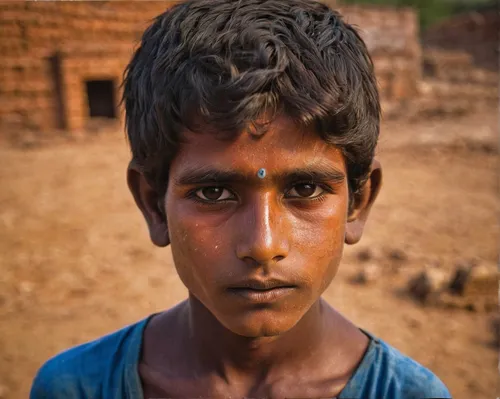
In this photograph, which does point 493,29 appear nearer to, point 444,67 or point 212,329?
point 444,67

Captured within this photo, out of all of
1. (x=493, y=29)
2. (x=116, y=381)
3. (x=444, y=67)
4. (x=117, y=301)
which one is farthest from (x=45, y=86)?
(x=493, y=29)

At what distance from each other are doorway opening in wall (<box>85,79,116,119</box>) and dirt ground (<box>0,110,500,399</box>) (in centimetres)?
414

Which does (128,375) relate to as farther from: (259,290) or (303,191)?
(303,191)

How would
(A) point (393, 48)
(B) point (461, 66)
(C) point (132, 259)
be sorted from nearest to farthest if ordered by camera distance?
(C) point (132, 259) < (A) point (393, 48) < (B) point (461, 66)

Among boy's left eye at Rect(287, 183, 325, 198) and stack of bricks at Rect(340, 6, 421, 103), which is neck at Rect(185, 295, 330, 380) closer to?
boy's left eye at Rect(287, 183, 325, 198)

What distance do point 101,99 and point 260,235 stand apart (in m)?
14.1

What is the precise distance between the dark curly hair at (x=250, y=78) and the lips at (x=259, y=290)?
0.38m

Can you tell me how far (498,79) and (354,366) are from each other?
24.7 m

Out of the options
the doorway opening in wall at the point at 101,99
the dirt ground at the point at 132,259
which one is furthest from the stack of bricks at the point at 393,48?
the doorway opening in wall at the point at 101,99

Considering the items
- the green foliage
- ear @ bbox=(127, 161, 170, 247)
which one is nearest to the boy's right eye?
ear @ bbox=(127, 161, 170, 247)

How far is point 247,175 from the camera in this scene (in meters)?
1.17

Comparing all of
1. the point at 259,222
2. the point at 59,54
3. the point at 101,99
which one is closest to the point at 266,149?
the point at 259,222

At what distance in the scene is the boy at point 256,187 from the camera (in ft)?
3.87

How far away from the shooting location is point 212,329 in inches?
59.6
